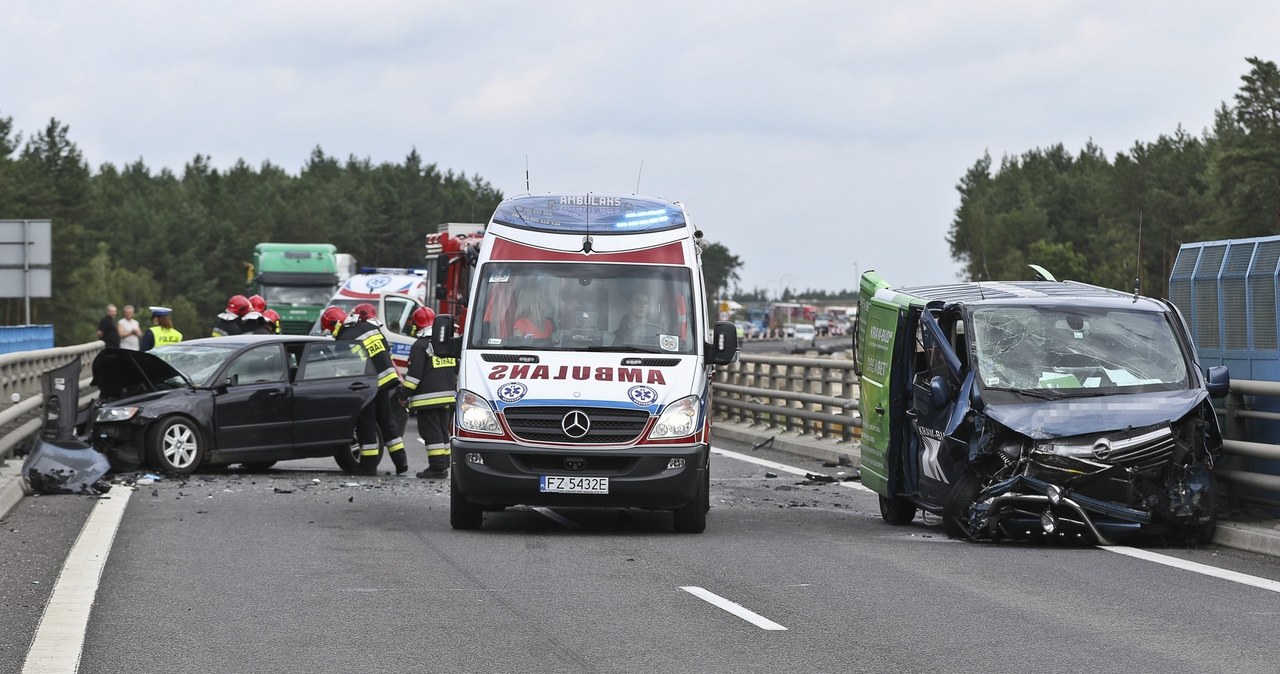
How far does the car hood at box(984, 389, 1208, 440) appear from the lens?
11961 millimetres

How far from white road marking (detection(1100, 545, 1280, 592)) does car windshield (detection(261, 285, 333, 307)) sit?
3624 cm

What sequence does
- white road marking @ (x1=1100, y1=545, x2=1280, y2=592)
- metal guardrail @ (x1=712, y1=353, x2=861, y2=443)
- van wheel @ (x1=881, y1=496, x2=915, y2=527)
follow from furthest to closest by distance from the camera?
metal guardrail @ (x1=712, y1=353, x2=861, y2=443), van wheel @ (x1=881, y1=496, x2=915, y2=527), white road marking @ (x1=1100, y1=545, x2=1280, y2=592)

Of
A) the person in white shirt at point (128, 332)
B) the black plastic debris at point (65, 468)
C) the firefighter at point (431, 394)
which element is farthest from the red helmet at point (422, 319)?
the person in white shirt at point (128, 332)

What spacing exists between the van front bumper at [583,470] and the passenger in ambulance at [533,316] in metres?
1.06

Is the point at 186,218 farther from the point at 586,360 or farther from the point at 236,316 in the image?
the point at 586,360

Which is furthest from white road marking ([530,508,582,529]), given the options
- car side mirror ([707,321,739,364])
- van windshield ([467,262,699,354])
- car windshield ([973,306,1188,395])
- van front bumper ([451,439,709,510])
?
car windshield ([973,306,1188,395])

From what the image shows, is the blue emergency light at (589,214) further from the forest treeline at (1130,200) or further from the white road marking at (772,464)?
the forest treeline at (1130,200)

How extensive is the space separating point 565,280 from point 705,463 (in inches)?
70.7

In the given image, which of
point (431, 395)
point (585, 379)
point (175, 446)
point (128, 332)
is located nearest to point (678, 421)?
point (585, 379)

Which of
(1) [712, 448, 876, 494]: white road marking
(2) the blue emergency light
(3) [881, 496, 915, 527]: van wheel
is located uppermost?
(2) the blue emergency light

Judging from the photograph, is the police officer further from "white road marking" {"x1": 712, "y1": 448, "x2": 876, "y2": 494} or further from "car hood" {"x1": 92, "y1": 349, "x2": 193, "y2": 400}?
"white road marking" {"x1": 712, "y1": 448, "x2": 876, "y2": 494}

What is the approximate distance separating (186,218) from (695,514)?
14243 centimetres

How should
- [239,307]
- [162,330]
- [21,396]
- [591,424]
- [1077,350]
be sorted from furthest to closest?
[162,330], [239,307], [21,396], [591,424], [1077,350]

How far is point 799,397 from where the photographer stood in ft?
79.4
